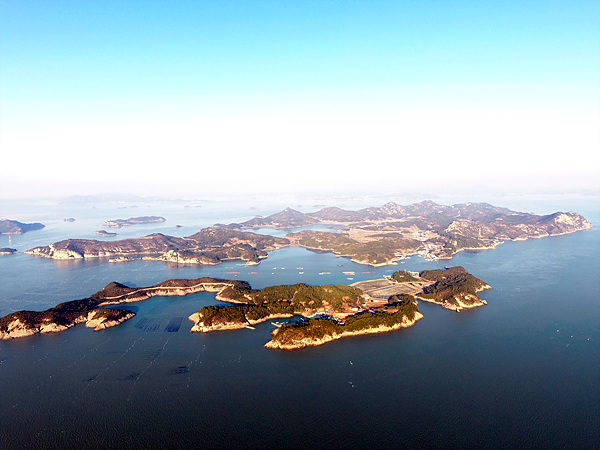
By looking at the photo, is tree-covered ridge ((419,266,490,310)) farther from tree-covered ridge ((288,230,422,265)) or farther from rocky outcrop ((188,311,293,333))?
rocky outcrop ((188,311,293,333))

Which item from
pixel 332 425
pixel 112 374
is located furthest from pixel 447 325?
pixel 112 374

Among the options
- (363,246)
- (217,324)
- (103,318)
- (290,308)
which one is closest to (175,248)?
(363,246)

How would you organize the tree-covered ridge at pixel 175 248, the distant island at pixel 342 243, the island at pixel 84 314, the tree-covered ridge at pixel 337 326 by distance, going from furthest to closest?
the tree-covered ridge at pixel 175 248
the distant island at pixel 342 243
the island at pixel 84 314
the tree-covered ridge at pixel 337 326

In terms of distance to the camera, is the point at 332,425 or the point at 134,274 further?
the point at 134,274

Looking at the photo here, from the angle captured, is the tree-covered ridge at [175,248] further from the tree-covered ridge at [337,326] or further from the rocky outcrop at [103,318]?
the tree-covered ridge at [337,326]

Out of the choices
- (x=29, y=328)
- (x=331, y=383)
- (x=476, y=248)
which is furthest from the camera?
(x=476, y=248)

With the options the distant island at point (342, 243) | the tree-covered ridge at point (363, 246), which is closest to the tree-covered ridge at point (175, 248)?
the distant island at point (342, 243)

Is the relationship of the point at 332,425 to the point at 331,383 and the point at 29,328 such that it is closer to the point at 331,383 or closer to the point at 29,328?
the point at 331,383
